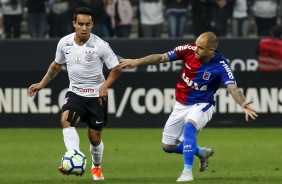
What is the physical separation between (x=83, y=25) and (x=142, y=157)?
4407 mm

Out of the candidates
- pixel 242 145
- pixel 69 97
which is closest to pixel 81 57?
pixel 69 97

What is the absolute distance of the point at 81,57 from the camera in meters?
12.7

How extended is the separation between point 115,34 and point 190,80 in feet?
39.5

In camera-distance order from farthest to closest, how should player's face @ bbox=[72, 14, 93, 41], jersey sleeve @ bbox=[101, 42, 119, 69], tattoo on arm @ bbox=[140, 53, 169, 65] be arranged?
jersey sleeve @ bbox=[101, 42, 119, 69], tattoo on arm @ bbox=[140, 53, 169, 65], player's face @ bbox=[72, 14, 93, 41]

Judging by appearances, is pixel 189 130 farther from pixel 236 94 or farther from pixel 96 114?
pixel 96 114

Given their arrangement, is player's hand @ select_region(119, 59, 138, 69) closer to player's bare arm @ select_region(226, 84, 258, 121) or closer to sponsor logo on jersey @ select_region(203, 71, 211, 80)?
sponsor logo on jersey @ select_region(203, 71, 211, 80)

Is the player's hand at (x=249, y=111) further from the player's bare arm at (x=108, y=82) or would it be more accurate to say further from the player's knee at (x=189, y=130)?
the player's bare arm at (x=108, y=82)

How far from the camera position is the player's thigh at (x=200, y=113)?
12.6m

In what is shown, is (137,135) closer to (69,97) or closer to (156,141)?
(156,141)

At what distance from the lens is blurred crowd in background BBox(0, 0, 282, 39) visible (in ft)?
80.0

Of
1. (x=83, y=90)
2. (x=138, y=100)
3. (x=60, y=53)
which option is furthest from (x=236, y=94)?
(x=138, y=100)

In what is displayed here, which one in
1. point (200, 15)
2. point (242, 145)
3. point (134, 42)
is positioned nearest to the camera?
point (242, 145)

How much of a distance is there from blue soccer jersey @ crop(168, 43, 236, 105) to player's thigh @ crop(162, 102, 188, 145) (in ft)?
0.40

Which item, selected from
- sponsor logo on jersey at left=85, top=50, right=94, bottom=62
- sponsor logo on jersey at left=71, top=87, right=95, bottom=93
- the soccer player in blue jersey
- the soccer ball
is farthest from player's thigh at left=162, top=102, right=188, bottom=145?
the soccer ball
